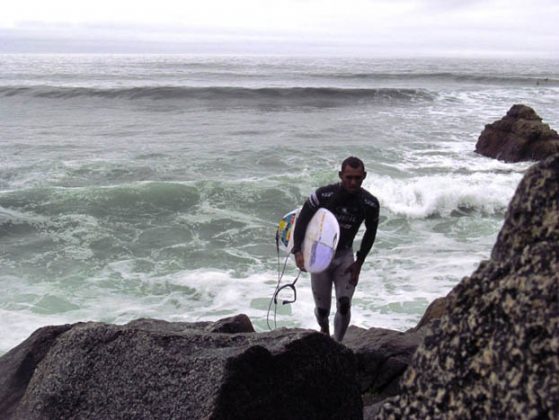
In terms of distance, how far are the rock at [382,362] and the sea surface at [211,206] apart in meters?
2.17

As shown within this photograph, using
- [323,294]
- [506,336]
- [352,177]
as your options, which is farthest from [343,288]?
[506,336]

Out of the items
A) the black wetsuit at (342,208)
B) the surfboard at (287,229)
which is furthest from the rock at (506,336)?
the surfboard at (287,229)

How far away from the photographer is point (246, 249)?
9.89m

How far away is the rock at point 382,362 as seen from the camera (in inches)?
180

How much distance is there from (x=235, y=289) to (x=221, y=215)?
3568mm

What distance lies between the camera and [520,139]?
643 inches

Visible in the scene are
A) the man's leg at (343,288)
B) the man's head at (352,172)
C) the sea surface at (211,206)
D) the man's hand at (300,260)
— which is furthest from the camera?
the sea surface at (211,206)

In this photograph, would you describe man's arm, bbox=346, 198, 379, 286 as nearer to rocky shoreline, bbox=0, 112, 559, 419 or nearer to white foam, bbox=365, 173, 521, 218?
rocky shoreline, bbox=0, 112, 559, 419

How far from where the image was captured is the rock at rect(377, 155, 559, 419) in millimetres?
1450

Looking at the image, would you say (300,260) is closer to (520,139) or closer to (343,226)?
(343,226)

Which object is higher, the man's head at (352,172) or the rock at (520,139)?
the man's head at (352,172)

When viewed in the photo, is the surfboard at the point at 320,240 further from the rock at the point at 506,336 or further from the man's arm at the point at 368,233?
the rock at the point at 506,336

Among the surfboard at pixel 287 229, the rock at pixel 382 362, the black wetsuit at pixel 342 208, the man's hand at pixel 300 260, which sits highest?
the black wetsuit at pixel 342 208

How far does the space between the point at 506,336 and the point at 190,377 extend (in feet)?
6.34
